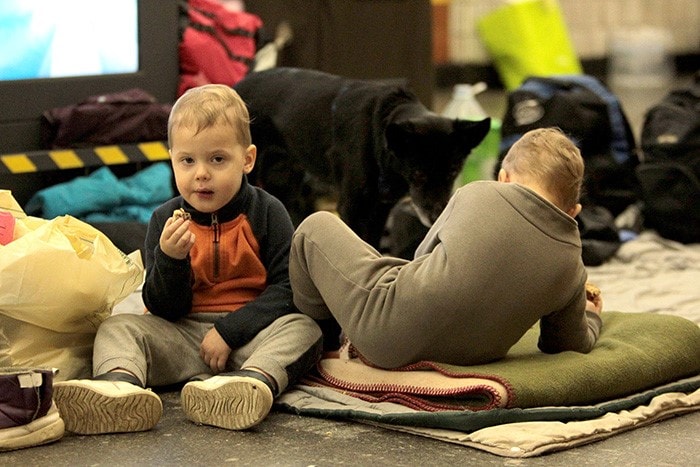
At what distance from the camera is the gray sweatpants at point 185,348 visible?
2.48 metres

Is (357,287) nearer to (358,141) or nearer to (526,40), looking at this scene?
(358,141)

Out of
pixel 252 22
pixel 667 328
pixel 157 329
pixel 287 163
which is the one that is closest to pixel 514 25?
pixel 252 22

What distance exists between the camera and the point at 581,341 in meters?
2.63

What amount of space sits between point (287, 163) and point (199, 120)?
1685 millimetres

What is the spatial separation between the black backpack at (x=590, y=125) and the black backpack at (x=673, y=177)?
0.11 m

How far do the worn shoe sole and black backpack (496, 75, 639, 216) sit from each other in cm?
271

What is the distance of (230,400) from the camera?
237 cm

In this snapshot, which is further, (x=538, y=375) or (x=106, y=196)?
(x=106, y=196)

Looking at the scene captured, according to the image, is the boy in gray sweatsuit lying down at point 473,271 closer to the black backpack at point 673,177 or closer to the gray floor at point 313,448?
the gray floor at point 313,448

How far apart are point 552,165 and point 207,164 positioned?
76cm

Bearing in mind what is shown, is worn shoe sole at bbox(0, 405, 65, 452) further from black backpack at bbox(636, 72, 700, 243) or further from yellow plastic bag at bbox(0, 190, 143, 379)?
black backpack at bbox(636, 72, 700, 243)

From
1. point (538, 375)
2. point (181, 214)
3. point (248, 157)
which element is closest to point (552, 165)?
point (538, 375)

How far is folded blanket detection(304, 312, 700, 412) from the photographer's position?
7.77 feet

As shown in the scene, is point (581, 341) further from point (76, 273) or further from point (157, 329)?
point (76, 273)
